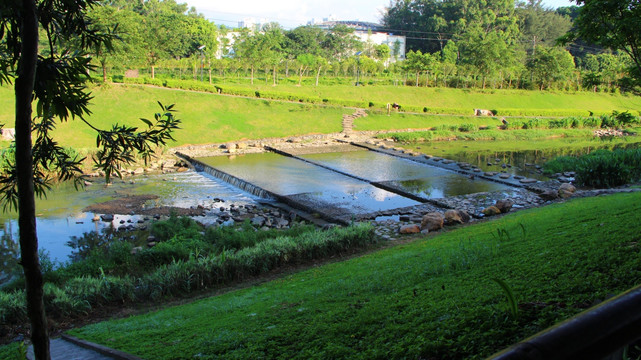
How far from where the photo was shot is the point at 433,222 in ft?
37.1

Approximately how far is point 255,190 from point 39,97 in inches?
492

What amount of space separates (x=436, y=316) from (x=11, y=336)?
19.3ft

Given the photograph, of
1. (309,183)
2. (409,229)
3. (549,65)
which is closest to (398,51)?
(549,65)

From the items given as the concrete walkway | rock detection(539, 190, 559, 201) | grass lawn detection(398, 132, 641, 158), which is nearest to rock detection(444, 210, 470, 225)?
rock detection(539, 190, 559, 201)

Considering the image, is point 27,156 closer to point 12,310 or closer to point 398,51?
point 12,310

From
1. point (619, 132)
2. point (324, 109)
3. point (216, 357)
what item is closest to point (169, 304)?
point (216, 357)

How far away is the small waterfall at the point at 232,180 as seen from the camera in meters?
15.6

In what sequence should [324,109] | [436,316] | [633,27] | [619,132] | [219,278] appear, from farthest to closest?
1. [619,132]
2. [324,109]
3. [633,27]
4. [219,278]
5. [436,316]

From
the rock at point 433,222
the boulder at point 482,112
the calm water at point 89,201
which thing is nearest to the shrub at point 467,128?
the boulder at point 482,112

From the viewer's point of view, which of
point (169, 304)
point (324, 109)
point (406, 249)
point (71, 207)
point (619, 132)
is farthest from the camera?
point (619, 132)

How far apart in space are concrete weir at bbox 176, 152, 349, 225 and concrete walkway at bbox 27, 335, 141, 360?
7392 mm

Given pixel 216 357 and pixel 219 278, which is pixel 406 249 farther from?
pixel 216 357

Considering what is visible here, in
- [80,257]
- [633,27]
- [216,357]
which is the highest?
[633,27]

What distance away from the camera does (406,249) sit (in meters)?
9.00
